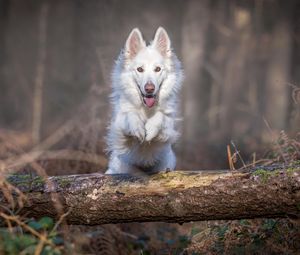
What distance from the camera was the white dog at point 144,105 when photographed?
6.54 metres

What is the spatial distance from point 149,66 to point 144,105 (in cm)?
53

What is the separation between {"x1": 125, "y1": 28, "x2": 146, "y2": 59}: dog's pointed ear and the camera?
7258 mm

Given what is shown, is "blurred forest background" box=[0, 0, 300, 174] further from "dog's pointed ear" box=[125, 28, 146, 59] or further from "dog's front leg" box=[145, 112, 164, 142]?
"dog's front leg" box=[145, 112, 164, 142]

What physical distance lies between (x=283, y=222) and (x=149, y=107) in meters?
2.11

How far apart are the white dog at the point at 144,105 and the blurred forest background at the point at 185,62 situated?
3.82m

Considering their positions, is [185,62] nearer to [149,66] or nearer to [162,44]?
[162,44]

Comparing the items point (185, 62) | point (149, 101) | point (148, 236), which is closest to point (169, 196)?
point (149, 101)

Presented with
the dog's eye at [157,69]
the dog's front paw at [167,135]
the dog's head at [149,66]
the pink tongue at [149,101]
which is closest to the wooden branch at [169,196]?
the dog's front paw at [167,135]

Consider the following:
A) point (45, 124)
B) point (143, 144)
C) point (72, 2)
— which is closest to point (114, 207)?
point (143, 144)

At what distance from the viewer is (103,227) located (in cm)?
705

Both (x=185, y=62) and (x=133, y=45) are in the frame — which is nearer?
(x=133, y=45)

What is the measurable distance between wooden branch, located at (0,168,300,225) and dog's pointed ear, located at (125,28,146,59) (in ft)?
6.98

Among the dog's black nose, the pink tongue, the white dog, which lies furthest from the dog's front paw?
the dog's black nose

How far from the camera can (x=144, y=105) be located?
6.88 metres
